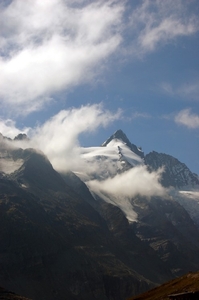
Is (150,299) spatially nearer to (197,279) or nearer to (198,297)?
(197,279)

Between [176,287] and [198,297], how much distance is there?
37.2m

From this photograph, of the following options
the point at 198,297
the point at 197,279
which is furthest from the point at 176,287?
the point at 198,297

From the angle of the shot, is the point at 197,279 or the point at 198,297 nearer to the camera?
the point at 198,297

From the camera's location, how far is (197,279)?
513 feet

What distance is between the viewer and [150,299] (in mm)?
149375

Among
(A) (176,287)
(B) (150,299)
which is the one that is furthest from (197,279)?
(B) (150,299)

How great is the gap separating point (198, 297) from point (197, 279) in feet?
121

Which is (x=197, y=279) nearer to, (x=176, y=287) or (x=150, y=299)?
(x=176, y=287)

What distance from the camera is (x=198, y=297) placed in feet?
Result: 394

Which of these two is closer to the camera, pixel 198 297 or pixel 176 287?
pixel 198 297

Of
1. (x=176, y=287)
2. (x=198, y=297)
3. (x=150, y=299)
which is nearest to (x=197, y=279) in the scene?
(x=176, y=287)

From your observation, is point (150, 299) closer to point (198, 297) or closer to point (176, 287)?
point (176, 287)

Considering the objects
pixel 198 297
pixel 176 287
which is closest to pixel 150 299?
pixel 176 287

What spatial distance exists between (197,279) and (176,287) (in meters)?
6.59
